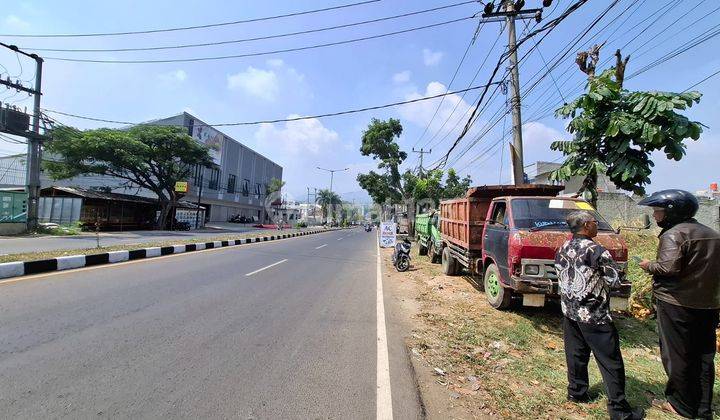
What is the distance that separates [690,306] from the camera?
3.44m

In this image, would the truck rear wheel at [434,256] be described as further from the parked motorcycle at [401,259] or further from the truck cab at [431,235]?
the parked motorcycle at [401,259]

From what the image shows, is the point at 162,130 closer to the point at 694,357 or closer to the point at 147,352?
the point at 147,352

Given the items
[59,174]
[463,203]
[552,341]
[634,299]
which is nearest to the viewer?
[552,341]

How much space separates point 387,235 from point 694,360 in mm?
18045

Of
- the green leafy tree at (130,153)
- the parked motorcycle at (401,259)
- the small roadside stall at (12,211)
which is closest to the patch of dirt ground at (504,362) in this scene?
→ the parked motorcycle at (401,259)

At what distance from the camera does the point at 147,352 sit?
14.1 feet

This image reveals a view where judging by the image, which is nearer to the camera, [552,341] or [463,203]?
[552,341]

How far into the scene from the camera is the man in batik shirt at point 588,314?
10.9 feet

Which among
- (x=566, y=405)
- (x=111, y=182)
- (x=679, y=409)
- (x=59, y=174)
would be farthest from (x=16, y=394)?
(x=111, y=182)

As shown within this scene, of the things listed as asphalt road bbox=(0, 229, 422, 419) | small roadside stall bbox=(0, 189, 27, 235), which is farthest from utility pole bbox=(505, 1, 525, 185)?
small roadside stall bbox=(0, 189, 27, 235)

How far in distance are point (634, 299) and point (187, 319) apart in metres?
7.39

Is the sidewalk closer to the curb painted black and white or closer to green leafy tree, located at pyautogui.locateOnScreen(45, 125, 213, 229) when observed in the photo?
the curb painted black and white

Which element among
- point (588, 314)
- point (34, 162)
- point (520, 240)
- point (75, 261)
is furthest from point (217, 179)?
point (588, 314)

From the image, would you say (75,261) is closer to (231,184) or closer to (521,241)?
(521,241)
